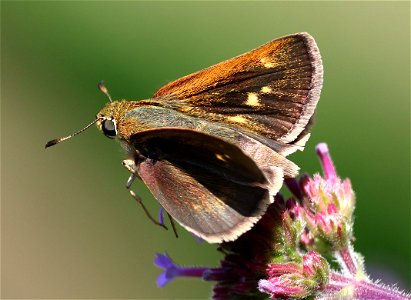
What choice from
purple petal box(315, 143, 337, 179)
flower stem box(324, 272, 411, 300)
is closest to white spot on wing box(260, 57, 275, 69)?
purple petal box(315, 143, 337, 179)

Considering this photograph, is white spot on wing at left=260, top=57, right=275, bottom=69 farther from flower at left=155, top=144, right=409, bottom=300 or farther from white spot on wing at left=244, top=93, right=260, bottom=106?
flower at left=155, top=144, right=409, bottom=300

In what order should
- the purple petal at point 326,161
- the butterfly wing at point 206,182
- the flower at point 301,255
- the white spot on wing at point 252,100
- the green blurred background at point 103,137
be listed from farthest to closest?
the green blurred background at point 103,137
the purple petal at point 326,161
the white spot on wing at point 252,100
the flower at point 301,255
the butterfly wing at point 206,182

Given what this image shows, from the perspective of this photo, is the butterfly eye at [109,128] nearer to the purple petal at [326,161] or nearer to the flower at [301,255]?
the flower at [301,255]

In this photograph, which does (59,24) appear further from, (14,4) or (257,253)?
(257,253)

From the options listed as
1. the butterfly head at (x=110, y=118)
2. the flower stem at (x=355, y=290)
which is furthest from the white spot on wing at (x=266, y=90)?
the flower stem at (x=355, y=290)

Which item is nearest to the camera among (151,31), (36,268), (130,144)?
(130,144)

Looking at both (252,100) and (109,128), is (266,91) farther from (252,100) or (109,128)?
(109,128)

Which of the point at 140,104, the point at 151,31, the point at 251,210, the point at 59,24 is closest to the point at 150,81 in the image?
the point at 151,31

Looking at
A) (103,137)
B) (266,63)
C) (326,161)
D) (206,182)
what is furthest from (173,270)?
(103,137)

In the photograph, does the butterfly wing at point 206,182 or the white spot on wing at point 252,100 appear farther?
the white spot on wing at point 252,100
